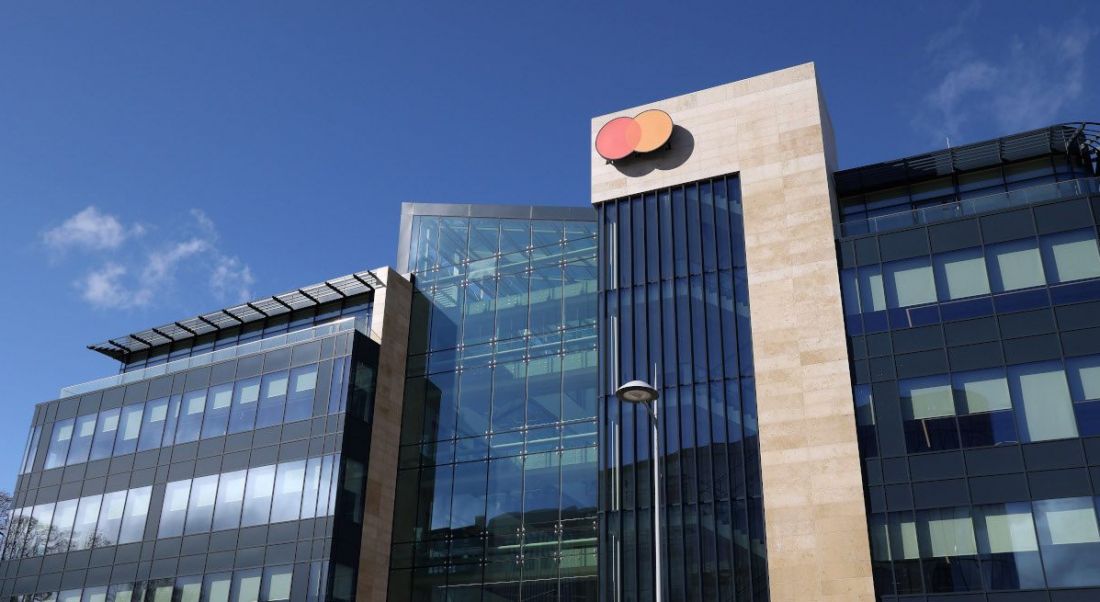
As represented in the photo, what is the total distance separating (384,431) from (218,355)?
9.41m

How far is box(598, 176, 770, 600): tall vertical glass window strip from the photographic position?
34906mm

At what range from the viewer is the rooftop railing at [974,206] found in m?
35.3

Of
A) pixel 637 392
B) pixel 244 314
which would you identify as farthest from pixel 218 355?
pixel 637 392

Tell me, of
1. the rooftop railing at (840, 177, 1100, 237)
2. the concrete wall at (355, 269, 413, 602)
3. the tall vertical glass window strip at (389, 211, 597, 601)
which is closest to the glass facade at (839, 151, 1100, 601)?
the rooftop railing at (840, 177, 1100, 237)

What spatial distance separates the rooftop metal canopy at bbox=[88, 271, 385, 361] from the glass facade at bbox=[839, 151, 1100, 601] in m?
21.8

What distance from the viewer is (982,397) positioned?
3341 centimetres

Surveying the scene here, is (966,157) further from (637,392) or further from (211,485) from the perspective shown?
(211,485)

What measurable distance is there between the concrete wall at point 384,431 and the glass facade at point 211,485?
0.50 metres

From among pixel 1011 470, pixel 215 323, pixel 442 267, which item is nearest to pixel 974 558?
pixel 1011 470

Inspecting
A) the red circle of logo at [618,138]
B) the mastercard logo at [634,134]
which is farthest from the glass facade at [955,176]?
the red circle of logo at [618,138]

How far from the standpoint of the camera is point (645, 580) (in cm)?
3541

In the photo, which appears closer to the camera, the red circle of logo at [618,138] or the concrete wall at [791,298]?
the concrete wall at [791,298]

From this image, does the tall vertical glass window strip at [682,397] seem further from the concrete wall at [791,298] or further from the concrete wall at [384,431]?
the concrete wall at [384,431]

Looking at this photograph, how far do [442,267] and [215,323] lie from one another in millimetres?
13048
